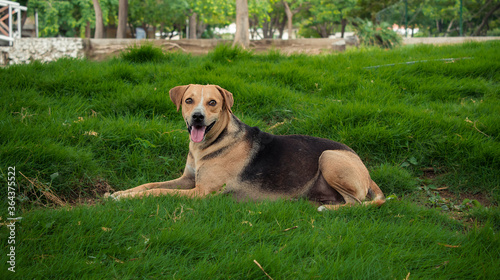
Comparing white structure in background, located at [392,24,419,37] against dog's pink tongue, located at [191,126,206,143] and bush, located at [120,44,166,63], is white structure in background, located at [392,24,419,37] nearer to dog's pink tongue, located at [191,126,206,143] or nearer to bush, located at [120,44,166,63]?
bush, located at [120,44,166,63]

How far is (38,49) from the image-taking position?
46.1ft

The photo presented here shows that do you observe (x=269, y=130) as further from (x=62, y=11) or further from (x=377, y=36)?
(x=62, y=11)

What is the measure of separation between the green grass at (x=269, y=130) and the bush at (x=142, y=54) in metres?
0.04

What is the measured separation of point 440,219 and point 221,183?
2531 millimetres

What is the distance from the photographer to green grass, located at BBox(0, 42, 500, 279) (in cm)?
303

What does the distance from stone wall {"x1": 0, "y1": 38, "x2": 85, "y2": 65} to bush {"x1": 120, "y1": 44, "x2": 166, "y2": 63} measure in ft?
12.9

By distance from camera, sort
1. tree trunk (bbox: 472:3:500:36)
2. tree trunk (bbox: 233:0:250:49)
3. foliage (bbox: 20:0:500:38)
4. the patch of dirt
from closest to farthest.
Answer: the patch of dirt < tree trunk (bbox: 233:0:250:49) < foliage (bbox: 20:0:500:38) < tree trunk (bbox: 472:3:500:36)

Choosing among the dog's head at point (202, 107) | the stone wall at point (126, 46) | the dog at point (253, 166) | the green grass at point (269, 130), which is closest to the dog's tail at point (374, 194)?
the dog at point (253, 166)

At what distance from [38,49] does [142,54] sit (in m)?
7.49

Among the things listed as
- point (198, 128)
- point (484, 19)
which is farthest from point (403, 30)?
point (198, 128)

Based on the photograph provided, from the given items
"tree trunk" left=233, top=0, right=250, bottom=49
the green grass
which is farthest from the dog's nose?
"tree trunk" left=233, top=0, right=250, bottom=49

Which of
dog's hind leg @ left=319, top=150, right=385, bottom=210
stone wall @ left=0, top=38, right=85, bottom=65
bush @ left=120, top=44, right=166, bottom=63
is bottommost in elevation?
dog's hind leg @ left=319, top=150, right=385, bottom=210

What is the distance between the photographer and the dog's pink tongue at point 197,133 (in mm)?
4453

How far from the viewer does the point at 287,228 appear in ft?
11.9
